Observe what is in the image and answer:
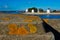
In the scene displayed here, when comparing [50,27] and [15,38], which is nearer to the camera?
[15,38]

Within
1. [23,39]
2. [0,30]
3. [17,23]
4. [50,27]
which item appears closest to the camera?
[23,39]

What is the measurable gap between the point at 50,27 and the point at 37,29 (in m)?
0.85

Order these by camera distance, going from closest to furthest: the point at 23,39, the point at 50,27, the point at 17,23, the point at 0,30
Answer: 1. the point at 23,39
2. the point at 0,30
3. the point at 17,23
4. the point at 50,27

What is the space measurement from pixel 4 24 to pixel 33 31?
383 mm

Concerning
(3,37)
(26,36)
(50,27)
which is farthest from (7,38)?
(50,27)

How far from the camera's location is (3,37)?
6.71 feet

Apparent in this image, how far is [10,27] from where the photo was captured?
2.57 metres

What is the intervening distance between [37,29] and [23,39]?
59cm

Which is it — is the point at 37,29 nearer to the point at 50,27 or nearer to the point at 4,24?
the point at 4,24

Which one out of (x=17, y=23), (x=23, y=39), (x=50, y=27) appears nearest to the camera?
(x=23, y=39)

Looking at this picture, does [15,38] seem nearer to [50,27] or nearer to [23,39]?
[23,39]

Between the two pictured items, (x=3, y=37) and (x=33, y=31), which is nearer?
(x=3, y=37)

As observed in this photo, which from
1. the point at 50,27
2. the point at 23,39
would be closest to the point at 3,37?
the point at 23,39

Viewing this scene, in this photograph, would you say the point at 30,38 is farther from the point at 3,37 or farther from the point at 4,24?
the point at 4,24
